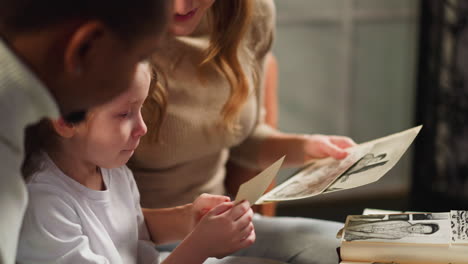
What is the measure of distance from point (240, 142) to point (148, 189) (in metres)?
0.23

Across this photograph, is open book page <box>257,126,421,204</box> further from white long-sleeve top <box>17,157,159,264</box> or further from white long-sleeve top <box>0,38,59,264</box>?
white long-sleeve top <box>0,38,59,264</box>

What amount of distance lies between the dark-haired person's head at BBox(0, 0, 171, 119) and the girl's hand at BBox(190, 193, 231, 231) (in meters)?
0.41

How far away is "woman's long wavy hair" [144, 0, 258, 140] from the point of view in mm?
1128

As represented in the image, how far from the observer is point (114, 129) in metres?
0.79

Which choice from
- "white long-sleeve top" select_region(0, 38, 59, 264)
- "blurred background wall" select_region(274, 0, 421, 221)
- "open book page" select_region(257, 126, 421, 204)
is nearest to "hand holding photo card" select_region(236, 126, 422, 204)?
"open book page" select_region(257, 126, 421, 204)

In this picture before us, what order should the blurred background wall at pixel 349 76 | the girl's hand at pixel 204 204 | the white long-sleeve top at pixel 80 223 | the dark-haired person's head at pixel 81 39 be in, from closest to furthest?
the dark-haired person's head at pixel 81 39 → the white long-sleeve top at pixel 80 223 → the girl's hand at pixel 204 204 → the blurred background wall at pixel 349 76

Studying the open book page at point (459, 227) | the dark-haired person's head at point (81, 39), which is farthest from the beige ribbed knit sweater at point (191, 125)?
the dark-haired person's head at point (81, 39)

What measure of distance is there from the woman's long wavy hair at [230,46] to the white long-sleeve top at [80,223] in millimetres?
221

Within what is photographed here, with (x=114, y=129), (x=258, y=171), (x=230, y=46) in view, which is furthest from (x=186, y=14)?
(x=258, y=171)

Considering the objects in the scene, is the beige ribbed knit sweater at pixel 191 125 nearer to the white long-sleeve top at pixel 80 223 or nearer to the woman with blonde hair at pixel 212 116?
the woman with blonde hair at pixel 212 116

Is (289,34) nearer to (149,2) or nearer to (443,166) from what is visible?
(443,166)

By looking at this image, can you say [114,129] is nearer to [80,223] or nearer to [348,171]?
[80,223]

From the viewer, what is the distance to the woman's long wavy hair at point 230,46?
113 centimetres

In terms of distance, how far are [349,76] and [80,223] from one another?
2016 mm
